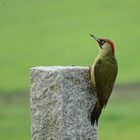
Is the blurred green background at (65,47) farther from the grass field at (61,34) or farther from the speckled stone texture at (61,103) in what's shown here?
the speckled stone texture at (61,103)

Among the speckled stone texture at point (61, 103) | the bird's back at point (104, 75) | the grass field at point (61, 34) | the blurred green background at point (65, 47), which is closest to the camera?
the speckled stone texture at point (61, 103)

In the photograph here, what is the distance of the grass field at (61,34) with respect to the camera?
51.3 feet

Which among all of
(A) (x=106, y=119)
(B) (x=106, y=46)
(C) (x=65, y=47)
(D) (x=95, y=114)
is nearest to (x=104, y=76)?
(B) (x=106, y=46)

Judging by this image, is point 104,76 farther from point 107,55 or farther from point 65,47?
point 65,47

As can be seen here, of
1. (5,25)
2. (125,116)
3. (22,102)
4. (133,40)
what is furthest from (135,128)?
(5,25)

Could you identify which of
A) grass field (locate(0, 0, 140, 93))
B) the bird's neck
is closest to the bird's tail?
the bird's neck

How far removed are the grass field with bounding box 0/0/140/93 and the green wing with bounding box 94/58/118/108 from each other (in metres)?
8.11

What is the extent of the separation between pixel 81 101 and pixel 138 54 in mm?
9851

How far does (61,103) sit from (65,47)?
35.5 feet

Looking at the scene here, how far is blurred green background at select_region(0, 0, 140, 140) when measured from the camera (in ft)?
45.8

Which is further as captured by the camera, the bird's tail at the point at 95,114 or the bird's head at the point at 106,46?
the bird's head at the point at 106,46

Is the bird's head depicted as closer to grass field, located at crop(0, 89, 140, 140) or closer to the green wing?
the green wing

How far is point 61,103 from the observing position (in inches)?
243

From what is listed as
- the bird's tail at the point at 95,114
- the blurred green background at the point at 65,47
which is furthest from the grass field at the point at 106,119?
the bird's tail at the point at 95,114
